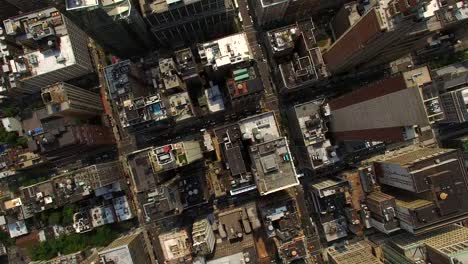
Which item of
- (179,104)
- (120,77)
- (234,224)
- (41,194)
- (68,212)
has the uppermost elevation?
(120,77)

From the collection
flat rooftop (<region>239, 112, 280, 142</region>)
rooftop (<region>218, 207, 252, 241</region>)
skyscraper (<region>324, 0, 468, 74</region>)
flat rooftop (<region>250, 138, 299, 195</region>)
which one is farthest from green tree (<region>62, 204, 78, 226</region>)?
skyscraper (<region>324, 0, 468, 74</region>)

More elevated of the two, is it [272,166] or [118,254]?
[272,166]

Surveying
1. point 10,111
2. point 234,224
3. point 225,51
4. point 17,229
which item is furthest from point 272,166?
point 10,111

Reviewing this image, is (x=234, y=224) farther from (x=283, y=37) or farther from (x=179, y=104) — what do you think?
(x=283, y=37)

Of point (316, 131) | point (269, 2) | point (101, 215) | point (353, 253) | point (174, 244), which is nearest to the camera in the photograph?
point (269, 2)

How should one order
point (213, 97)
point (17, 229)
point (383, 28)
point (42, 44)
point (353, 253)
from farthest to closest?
point (17, 229), point (213, 97), point (353, 253), point (42, 44), point (383, 28)

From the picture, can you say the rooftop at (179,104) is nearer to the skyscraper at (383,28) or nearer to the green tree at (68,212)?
the skyscraper at (383,28)

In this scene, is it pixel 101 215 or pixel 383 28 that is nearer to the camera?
pixel 383 28

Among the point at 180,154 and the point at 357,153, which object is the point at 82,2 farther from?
the point at 357,153
